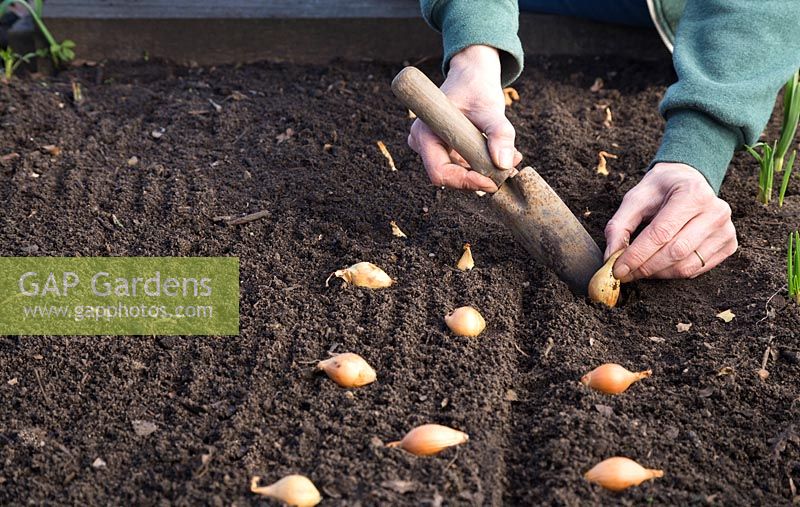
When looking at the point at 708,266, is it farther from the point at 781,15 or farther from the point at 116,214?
the point at 116,214

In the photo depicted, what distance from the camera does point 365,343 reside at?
Answer: 1929 millimetres

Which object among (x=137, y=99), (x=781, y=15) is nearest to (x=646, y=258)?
(x=781, y=15)

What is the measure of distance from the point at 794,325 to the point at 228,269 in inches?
52.0

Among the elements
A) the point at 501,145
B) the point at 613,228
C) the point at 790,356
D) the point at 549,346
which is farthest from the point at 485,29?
the point at 790,356

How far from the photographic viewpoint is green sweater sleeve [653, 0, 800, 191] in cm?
226

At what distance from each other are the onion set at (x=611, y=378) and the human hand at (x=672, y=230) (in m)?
0.29

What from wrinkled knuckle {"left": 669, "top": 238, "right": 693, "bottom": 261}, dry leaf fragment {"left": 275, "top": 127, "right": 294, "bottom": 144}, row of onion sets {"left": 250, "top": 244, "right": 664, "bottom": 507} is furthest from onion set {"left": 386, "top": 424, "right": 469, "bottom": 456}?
dry leaf fragment {"left": 275, "top": 127, "right": 294, "bottom": 144}

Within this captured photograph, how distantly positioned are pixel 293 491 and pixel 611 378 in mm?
677

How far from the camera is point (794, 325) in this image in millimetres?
1966

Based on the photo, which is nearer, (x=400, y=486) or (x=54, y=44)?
(x=400, y=486)

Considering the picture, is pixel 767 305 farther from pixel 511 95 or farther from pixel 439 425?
pixel 511 95

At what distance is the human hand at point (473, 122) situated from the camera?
2.02 metres

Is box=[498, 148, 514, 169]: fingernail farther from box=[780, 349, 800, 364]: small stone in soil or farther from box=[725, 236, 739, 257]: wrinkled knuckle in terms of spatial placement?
box=[780, 349, 800, 364]: small stone in soil

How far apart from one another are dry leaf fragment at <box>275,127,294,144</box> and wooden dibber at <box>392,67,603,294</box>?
2.80 ft
